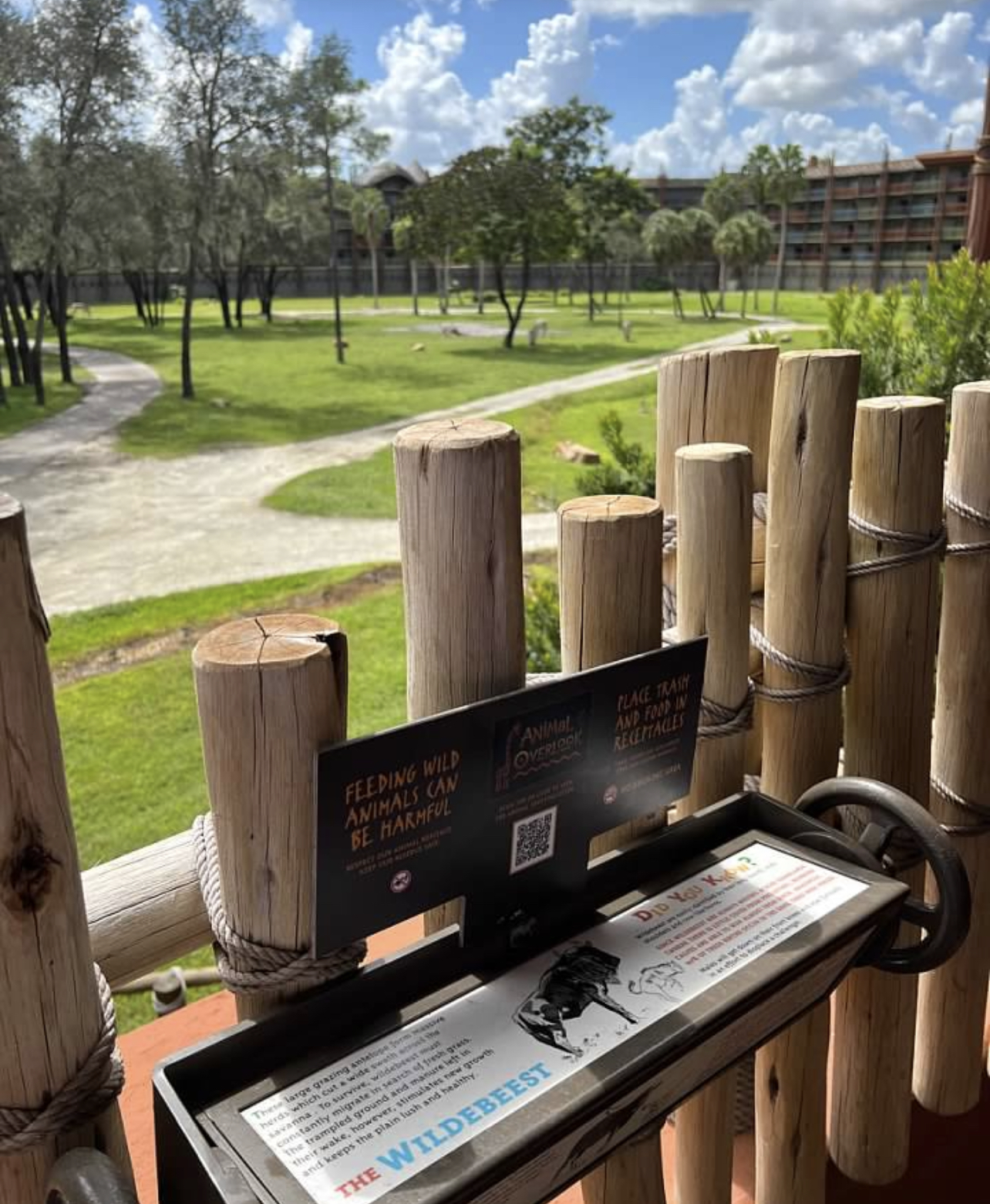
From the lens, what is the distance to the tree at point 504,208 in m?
29.4

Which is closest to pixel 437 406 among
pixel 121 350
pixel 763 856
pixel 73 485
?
pixel 73 485

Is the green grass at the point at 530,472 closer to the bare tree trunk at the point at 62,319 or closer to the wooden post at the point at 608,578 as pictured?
the wooden post at the point at 608,578

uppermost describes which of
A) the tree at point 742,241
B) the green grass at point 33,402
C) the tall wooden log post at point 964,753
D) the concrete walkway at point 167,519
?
the tree at point 742,241

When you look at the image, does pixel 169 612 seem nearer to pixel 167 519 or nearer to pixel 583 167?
pixel 167 519

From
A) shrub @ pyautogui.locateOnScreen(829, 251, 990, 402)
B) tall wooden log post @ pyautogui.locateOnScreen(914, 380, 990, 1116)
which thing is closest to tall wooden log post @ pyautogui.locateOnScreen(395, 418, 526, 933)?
tall wooden log post @ pyautogui.locateOnScreen(914, 380, 990, 1116)

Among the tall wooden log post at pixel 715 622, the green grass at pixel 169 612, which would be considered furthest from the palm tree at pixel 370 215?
the tall wooden log post at pixel 715 622

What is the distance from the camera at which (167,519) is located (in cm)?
1290

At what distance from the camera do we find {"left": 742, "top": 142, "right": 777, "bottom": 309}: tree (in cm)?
6069

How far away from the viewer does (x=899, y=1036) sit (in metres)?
1.97

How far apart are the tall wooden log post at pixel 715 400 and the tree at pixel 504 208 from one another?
28989mm

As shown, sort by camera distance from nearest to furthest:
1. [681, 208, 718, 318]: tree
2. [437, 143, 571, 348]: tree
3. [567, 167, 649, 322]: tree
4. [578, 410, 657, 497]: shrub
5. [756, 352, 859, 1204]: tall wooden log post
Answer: [756, 352, 859, 1204]: tall wooden log post < [578, 410, 657, 497]: shrub < [437, 143, 571, 348]: tree < [567, 167, 649, 322]: tree < [681, 208, 718, 318]: tree

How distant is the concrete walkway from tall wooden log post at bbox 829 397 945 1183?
695cm

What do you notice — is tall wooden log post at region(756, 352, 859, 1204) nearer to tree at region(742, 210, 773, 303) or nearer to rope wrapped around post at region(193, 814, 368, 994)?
rope wrapped around post at region(193, 814, 368, 994)

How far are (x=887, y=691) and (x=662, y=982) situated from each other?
0.84 m
